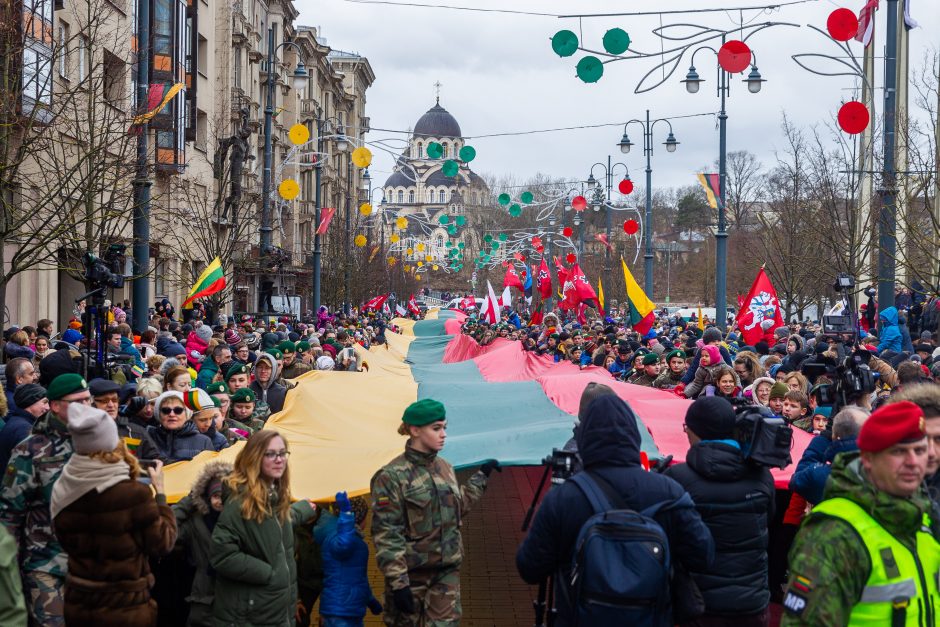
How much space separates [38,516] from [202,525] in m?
0.83

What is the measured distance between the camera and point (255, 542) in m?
5.95

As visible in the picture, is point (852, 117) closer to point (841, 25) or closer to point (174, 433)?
point (841, 25)

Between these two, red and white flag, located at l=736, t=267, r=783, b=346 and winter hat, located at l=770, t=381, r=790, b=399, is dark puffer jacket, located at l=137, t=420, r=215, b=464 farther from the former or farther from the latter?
red and white flag, located at l=736, t=267, r=783, b=346

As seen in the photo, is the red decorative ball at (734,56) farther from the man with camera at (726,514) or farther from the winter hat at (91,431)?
the winter hat at (91,431)

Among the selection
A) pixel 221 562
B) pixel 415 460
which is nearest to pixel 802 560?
pixel 415 460

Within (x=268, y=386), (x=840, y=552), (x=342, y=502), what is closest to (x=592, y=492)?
(x=840, y=552)

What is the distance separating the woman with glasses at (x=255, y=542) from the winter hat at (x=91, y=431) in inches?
33.4

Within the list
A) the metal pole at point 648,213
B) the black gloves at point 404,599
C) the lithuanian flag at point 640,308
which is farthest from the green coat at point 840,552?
the metal pole at point 648,213

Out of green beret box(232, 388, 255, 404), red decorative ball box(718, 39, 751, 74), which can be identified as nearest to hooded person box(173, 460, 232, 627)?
green beret box(232, 388, 255, 404)

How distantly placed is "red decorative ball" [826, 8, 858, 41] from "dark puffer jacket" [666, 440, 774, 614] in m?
9.26

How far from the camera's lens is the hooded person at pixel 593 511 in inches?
188

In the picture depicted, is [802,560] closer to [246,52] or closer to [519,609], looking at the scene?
[519,609]

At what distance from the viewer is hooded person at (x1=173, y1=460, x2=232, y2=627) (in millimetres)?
6156

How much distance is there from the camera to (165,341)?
1568cm
